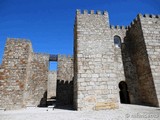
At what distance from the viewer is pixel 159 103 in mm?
7027

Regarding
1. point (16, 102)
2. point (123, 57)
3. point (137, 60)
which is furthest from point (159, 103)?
point (16, 102)

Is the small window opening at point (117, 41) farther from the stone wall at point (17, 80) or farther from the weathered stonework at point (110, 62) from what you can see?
the stone wall at point (17, 80)

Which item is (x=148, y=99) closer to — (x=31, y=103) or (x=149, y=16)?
(x=149, y=16)

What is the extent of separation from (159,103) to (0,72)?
11.0 meters

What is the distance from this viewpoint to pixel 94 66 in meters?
7.06

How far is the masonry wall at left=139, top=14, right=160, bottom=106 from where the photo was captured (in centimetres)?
746

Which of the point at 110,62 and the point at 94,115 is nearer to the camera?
the point at 94,115

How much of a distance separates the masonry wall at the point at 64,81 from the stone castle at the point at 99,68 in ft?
0.33

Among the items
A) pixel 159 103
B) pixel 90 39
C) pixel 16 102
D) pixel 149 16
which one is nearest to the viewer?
pixel 159 103

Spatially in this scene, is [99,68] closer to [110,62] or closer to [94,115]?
[110,62]

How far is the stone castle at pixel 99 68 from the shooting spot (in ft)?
22.0

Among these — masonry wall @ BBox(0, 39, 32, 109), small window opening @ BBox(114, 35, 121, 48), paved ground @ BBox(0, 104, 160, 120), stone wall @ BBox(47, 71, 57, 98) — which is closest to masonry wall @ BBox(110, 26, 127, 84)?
small window opening @ BBox(114, 35, 121, 48)

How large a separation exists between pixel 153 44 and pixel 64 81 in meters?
8.82

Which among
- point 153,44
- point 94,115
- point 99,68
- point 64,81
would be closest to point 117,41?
point 153,44
